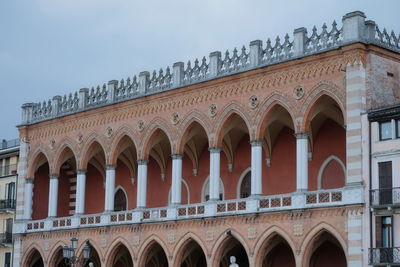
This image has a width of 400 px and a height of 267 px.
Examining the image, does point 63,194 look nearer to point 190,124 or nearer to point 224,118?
point 190,124

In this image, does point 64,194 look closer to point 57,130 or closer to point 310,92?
point 57,130

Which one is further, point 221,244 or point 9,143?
point 9,143

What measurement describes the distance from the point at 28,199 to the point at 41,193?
1.55 m

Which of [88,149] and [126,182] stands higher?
[88,149]

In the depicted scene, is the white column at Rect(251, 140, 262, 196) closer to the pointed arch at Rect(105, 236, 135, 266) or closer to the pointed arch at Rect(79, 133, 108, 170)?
the pointed arch at Rect(105, 236, 135, 266)

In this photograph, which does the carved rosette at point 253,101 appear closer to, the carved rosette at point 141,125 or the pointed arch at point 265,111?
the pointed arch at point 265,111

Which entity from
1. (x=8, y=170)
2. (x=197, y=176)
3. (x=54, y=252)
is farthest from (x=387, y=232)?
(x=8, y=170)

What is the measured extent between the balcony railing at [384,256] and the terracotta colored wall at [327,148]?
603 cm

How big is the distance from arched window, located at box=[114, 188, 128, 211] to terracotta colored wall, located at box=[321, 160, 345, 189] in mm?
13947

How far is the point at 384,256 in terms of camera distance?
3012cm

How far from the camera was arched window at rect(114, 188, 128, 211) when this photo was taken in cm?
4694

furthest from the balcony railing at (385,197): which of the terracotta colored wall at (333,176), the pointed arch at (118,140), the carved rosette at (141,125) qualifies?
the pointed arch at (118,140)

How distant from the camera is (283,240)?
35.9m

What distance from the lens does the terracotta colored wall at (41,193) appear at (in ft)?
156
